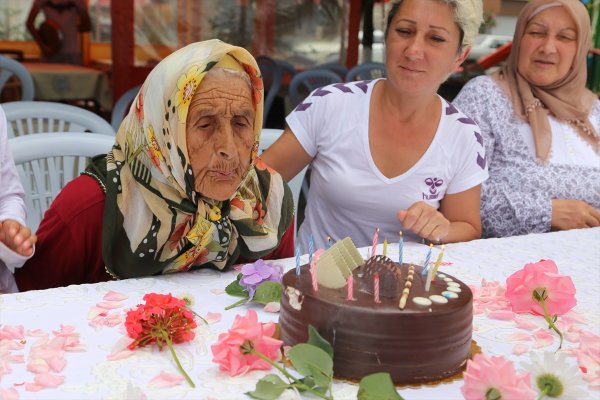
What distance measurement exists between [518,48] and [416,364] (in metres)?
2.16

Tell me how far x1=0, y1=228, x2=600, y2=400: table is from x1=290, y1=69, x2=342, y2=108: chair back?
3805 mm

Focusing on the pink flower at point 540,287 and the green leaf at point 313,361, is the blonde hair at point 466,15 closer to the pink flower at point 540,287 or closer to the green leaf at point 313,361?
the pink flower at point 540,287

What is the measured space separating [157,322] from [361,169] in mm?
1258

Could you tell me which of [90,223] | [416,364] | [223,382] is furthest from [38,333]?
[416,364]

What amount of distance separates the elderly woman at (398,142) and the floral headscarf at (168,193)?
70cm

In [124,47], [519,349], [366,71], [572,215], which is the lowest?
[572,215]

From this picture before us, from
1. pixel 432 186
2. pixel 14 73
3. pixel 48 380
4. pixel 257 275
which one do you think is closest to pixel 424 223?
pixel 432 186

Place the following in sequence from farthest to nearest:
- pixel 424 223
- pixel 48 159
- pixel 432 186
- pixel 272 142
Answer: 1. pixel 272 142
2. pixel 432 186
3. pixel 48 159
4. pixel 424 223

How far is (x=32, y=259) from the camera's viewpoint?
5.66 feet

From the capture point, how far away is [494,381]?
91 cm

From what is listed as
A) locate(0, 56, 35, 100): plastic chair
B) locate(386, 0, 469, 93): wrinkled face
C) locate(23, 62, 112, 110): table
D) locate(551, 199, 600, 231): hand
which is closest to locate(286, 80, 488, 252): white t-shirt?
locate(386, 0, 469, 93): wrinkled face

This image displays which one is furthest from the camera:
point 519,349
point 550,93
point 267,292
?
point 550,93

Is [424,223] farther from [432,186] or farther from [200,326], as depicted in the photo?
[200,326]

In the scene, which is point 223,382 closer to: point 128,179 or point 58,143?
point 128,179
